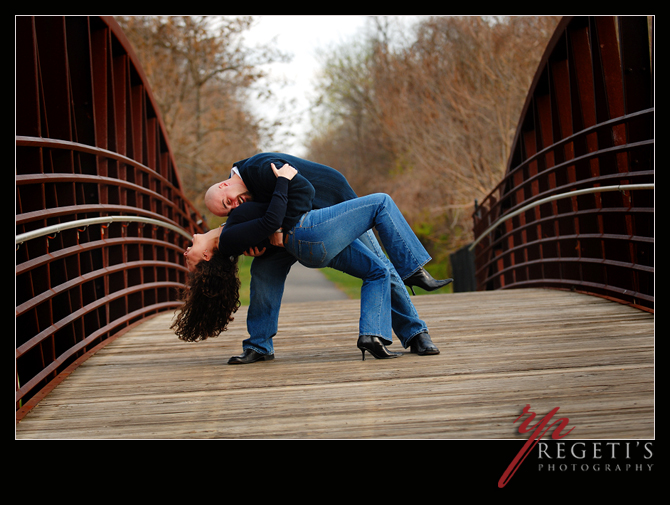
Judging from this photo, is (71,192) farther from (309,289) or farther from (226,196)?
(309,289)

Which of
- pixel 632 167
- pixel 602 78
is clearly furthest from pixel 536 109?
pixel 632 167

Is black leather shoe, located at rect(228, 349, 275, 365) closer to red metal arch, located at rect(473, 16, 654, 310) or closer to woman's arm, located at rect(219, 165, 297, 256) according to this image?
woman's arm, located at rect(219, 165, 297, 256)

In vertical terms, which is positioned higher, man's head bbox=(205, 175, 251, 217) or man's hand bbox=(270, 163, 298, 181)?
man's hand bbox=(270, 163, 298, 181)

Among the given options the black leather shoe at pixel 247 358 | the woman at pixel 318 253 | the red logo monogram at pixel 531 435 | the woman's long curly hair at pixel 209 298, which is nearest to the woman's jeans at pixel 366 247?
the woman at pixel 318 253

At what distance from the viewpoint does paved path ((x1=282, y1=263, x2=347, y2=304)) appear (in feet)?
58.2

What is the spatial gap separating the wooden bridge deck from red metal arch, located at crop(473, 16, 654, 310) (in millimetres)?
695

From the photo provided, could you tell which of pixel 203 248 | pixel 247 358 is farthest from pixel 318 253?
pixel 247 358

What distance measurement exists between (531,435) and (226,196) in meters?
1.94

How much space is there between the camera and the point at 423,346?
3709 mm

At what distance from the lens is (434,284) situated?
11.4 feet

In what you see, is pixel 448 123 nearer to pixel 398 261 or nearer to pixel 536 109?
pixel 536 109

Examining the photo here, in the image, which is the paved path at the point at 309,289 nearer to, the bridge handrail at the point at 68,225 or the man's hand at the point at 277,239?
the bridge handrail at the point at 68,225
